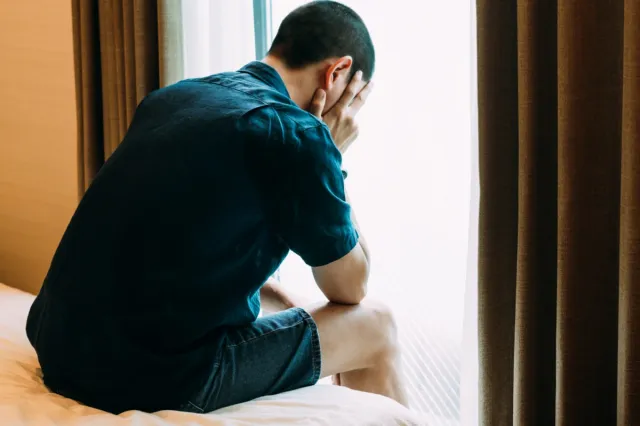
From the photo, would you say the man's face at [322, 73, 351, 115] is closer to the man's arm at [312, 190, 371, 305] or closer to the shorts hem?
the man's arm at [312, 190, 371, 305]

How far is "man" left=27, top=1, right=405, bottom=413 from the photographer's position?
1.28 meters

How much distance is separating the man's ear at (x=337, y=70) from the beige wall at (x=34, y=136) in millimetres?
1465

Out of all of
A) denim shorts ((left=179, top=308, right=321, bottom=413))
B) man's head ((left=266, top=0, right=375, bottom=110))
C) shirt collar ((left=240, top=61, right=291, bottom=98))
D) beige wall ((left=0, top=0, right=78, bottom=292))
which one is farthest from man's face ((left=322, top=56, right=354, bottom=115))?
beige wall ((left=0, top=0, right=78, bottom=292))

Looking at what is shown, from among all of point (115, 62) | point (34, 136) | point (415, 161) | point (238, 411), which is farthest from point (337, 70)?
point (34, 136)

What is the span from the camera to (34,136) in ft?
9.57

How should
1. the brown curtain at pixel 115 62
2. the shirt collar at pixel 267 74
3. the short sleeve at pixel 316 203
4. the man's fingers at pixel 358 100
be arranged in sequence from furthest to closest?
the brown curtain at pixel 115 62 → the man's fingers at pixel 358 100 → the shirt collar at pixel 267 74 → the short sleeve at pixel 316 203

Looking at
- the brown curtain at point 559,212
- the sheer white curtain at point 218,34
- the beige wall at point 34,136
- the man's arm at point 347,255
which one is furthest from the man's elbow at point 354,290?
the beige wall at point 34,136

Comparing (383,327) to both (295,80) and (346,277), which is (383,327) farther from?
(295,80)

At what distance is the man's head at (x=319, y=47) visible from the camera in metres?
1.52

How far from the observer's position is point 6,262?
3057 millimetres

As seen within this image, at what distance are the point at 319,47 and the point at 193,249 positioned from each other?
19.2 inches

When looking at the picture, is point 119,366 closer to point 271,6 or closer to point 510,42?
point 510,42

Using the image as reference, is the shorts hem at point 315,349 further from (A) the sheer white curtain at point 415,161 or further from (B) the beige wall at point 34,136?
(B) the beige wall at point 34,136

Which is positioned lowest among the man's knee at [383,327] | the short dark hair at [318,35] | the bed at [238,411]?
the bed at [238,411]
